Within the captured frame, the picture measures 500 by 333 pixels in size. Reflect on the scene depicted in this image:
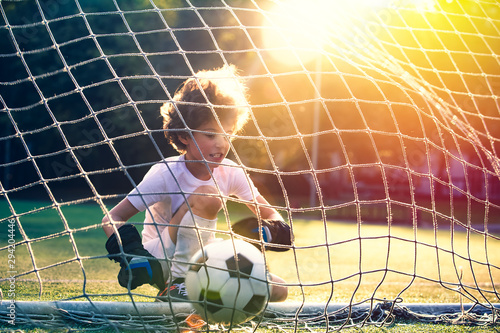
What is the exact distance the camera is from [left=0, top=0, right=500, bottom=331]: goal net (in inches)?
73.9

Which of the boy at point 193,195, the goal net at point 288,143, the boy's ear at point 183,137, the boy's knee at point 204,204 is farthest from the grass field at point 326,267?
the boy's ear at point 183,137

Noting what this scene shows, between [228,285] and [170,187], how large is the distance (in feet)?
2.00

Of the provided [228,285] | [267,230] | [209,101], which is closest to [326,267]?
[267,230]

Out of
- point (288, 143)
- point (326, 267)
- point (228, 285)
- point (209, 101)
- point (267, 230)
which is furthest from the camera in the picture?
point (288, 143)

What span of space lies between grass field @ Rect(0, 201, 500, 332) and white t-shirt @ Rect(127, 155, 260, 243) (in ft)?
0.78

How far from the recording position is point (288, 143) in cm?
1048

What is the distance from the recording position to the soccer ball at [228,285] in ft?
5.18

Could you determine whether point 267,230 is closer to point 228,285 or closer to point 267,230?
point 267,230

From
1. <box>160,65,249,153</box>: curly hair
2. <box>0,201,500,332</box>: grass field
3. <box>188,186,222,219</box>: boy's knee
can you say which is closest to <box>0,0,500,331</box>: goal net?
<box>0,201,500,332</box>: grass field

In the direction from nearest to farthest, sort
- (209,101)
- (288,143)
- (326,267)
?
(209,101)
(326,267)
(288,143)

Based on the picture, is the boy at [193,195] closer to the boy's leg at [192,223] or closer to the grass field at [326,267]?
the boy's leg at [192,223]

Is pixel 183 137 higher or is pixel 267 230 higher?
pixel 183 137

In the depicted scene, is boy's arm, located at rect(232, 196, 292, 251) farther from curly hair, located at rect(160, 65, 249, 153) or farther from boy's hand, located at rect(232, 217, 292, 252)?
curly hair, located at rect(160, 65, 249, 153)

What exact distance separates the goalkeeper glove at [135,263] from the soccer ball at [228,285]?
12cm
